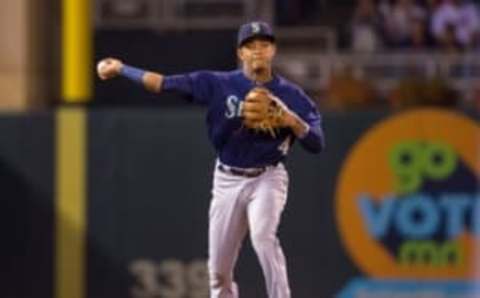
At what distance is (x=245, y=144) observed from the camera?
389 inches

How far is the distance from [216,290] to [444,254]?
12.8ft

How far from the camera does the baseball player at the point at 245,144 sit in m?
9.73

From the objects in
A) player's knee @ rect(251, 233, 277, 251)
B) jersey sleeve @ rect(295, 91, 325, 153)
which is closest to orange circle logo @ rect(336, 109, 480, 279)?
jersey sleeve @ rect(295, 91, 325, 153)

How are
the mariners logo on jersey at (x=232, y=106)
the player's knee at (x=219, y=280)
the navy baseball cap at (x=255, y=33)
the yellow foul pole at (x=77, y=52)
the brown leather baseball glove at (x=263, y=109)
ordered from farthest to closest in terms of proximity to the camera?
the yellow foul pole at (x=77, y=52) < the player's knee at (x=219, y=280) < the mariners logo on jersey at (x=232, y=106) < the navy baseball cap at (x=255, y=33) < the brown leather baseball glove at (x=263, y=109)

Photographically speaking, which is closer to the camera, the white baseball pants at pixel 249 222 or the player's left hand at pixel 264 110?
the player's left hand at pixel 264 110

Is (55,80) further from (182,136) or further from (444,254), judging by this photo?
(444,254)

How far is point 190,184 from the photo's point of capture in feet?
45.1

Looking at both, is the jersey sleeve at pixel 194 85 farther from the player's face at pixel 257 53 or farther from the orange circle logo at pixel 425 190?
the orange circle logo at pixel 425 190

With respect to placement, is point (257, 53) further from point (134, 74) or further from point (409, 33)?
point (409, 33)

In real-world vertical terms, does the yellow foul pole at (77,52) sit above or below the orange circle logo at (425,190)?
above

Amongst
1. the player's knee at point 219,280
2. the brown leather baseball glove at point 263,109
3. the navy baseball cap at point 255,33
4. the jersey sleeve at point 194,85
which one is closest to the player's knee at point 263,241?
the player's knee at point 219,280

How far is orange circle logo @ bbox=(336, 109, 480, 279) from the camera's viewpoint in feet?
44.4

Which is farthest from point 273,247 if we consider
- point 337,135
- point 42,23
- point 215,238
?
point 42,23

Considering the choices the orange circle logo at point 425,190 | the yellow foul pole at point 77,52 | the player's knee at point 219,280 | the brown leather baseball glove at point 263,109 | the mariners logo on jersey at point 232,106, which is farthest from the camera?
the yellow foul pole at point 77,52
